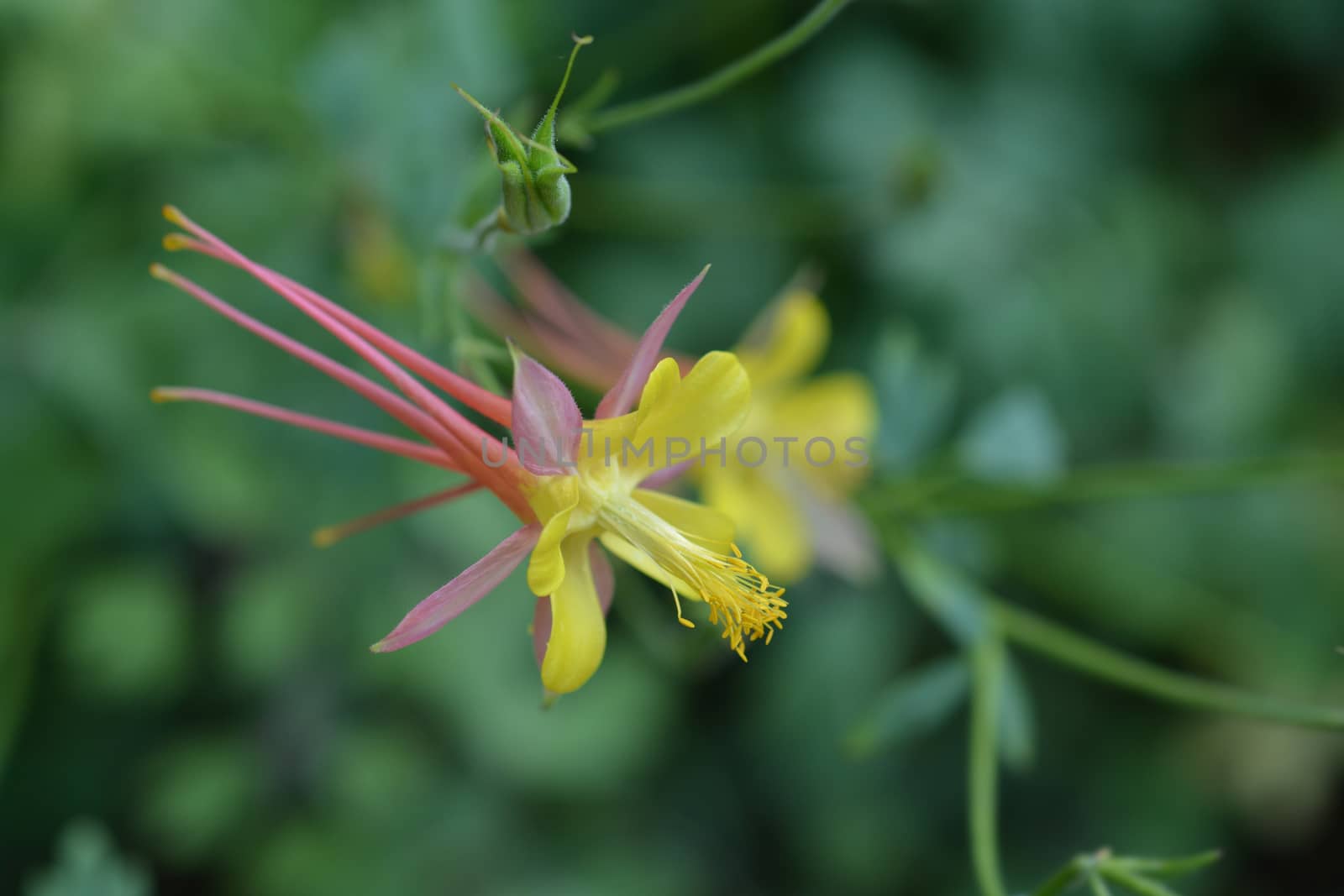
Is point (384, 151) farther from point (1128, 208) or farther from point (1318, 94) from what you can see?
point (1318, 94)

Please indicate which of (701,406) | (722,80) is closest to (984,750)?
(701,406)

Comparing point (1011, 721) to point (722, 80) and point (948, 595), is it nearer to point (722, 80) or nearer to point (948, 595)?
point (948, 595)

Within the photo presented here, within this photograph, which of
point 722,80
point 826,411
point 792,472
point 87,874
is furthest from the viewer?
point 826,411

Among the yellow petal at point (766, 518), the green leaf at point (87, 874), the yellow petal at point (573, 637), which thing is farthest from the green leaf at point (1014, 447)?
the green leaf at point (87, 874)

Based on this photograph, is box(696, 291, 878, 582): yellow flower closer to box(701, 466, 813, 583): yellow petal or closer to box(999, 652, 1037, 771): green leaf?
box(701, 466, 813, 583): yellow petal

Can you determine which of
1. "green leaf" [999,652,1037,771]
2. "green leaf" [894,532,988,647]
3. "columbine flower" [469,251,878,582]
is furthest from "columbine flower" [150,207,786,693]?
"green leaf" [999,652,1037,771]

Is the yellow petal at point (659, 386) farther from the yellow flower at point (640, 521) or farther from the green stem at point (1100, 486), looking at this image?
the green stem at point (1100, 486)
